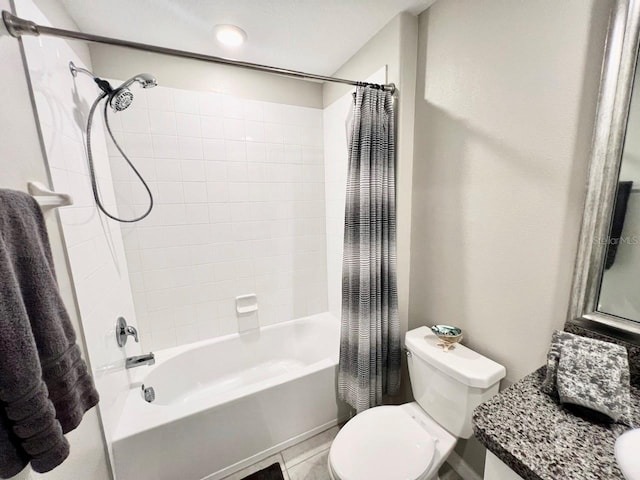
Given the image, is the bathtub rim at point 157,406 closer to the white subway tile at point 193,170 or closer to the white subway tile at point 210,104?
the white subway tile at point 193,170

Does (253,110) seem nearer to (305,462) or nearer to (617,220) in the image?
(617,220)

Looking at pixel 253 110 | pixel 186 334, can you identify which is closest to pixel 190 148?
pixel 253 110

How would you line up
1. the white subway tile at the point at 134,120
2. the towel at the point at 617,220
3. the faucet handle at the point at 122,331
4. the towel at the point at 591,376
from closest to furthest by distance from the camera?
the towel at the point at 591,376
the towel at the point at 617,220
the faucet handle at the point at 122,331
the white subway tile at the point at 134,120

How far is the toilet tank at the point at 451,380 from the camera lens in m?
1.04

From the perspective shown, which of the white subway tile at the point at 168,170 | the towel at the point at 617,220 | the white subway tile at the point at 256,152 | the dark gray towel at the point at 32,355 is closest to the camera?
the dark gray towel at the point at 32,355

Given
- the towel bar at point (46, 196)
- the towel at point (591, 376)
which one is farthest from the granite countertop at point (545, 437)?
the towel bar at point (46, 196)

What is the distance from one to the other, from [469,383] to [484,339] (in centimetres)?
27

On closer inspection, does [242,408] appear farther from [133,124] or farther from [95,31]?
[95,31]

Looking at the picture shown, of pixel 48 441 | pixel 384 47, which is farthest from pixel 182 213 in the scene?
pixel 384 47

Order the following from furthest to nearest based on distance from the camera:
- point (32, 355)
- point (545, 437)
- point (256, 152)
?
point (256, 152) < point (545, 437) < point (32, 355)

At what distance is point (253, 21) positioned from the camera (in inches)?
52.7

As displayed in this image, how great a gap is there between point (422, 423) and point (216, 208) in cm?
179

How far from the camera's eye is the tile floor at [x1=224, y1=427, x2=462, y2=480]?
4.64ft

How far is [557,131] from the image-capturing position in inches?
35.1
